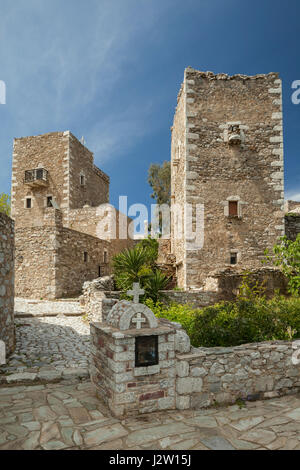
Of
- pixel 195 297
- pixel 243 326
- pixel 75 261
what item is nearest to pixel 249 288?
pixel 195 297

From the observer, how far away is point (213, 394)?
13.9 ft

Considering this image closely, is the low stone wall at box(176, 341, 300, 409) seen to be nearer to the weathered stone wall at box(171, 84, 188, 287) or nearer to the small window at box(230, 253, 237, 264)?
the weathered stone wall at box(171, 84, 188, 287)

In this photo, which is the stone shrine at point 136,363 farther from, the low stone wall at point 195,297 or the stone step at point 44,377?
Result: the low stone wall at point 195,297

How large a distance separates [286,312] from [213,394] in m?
3.51

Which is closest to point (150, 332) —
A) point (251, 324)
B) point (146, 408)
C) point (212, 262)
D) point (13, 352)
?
point (146, 408)

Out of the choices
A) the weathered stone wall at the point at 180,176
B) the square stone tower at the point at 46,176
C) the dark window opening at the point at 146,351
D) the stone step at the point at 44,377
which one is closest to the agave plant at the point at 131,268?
the weathered stone wall at the point at 180,176

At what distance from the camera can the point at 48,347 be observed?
6852 mm

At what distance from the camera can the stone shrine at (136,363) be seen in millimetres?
3650

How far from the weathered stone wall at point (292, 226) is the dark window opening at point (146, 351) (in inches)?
525

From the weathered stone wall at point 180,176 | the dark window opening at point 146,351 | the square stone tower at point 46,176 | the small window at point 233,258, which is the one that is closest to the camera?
the dark window opening at point 146,351

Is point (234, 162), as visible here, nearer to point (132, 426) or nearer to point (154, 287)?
point (154, 287)

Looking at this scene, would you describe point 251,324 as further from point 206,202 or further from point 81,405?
point 206,202

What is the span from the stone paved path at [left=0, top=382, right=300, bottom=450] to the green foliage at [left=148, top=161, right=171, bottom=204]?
85.2 feet

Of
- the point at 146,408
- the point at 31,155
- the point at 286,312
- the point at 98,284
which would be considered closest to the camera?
the point at 146,408
